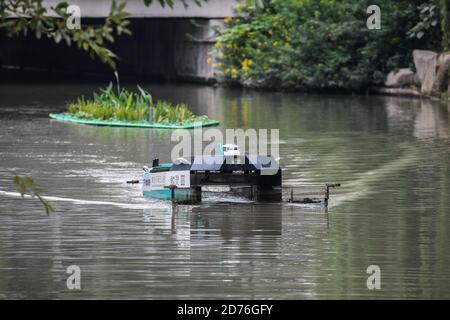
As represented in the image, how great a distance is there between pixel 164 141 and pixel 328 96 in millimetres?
20337

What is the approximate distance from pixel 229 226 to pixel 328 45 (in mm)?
35115

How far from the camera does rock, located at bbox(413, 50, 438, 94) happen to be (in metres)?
49.7

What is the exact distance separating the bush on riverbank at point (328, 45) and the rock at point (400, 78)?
1.08ft

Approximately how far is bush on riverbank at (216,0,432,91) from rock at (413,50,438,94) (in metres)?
0.88

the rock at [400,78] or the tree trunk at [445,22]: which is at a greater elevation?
the tree trunk at [445,22]

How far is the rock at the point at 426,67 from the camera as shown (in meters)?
49.7

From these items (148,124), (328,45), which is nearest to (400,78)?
(328,45)

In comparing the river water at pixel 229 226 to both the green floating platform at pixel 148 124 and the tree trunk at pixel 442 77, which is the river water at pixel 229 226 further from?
the tree trunk at pixel 442 77

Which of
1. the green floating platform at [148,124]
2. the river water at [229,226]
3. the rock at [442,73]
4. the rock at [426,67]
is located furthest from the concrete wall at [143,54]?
the river water at [229,226]

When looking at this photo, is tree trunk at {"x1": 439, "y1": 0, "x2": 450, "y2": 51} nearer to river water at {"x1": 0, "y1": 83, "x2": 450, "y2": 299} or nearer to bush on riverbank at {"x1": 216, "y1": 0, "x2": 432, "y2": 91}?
bush on riverbank at {"x1": 216, "y1": 0, "x2": 432, "y2": 91}

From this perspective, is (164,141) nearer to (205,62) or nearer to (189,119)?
(189,119)

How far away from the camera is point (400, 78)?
5272 cm

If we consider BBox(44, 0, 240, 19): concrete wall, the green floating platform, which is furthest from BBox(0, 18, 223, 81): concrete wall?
the green floating platform
